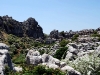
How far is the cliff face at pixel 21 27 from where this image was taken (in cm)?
11406

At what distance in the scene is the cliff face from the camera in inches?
4491

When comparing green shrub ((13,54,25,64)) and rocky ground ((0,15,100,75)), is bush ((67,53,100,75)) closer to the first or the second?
rocky ground ((0,15,100,75))

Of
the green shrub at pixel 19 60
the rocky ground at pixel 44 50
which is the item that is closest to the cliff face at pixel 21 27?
the rocky ground at pixel 44 50

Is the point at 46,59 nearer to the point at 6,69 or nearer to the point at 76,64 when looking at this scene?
the point at 76,64

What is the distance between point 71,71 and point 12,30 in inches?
4029

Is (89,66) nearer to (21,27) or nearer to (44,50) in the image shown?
(44,50)

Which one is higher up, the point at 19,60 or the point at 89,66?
the point at 19,60

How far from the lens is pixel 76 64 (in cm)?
2433

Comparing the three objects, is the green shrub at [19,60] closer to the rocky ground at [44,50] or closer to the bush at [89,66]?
the rocky ground at [44,50]

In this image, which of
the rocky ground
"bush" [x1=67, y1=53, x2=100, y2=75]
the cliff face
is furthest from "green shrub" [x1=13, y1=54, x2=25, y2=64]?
the cliff face

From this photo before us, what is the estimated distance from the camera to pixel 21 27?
424 ft

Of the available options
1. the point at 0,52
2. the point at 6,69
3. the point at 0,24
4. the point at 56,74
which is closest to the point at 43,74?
the point at 56,74

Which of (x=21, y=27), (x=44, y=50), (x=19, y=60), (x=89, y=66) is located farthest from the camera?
(x=21, y=27)

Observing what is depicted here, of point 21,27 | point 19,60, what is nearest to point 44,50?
point 19,60
